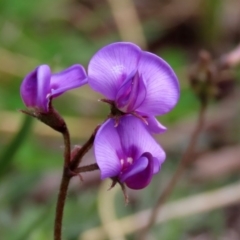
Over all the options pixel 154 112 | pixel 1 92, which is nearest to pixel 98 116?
pixel 1 92

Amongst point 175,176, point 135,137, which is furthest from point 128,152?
point 175,176

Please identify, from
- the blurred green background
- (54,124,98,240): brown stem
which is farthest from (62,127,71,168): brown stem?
the blurred green background

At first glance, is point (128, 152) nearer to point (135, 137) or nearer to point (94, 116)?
point (135, 137)

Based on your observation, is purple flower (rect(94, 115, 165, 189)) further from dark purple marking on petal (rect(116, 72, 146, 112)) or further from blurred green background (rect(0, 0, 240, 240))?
blurred green background (rect(0, 0, 240, 240))

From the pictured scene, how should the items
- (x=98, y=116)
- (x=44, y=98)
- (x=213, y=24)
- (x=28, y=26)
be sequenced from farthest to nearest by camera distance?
(x=213, y=24), (x=28, y=26), (x=98, y=116), (x=44, y=98)

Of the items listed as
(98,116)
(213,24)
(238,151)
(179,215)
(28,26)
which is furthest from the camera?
(213,24)

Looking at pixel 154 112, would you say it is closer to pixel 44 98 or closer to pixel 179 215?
pixel 44 98
